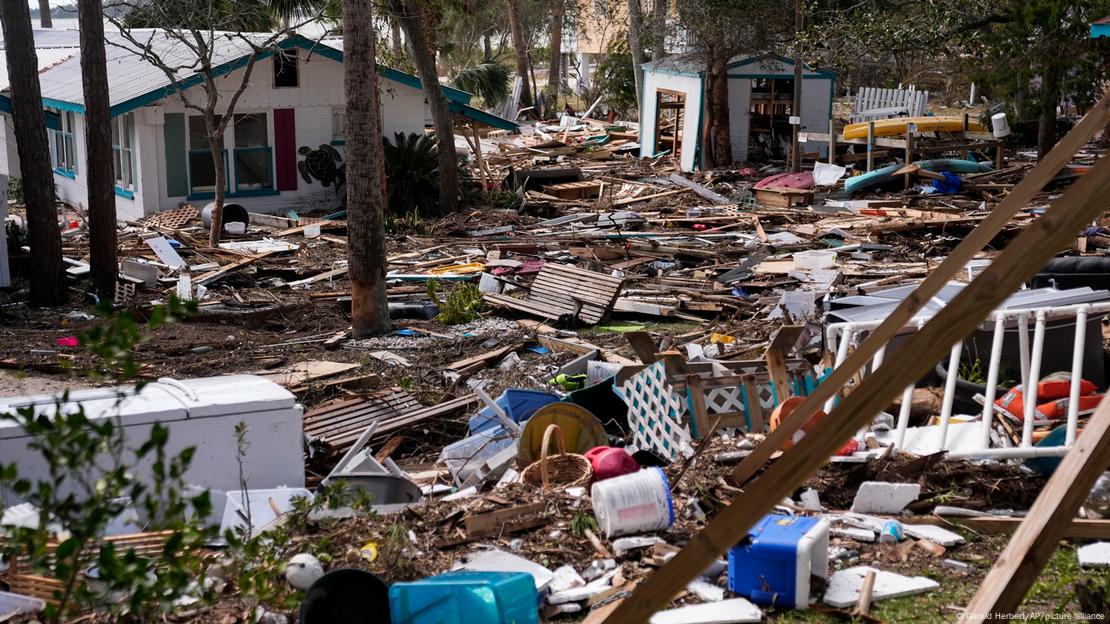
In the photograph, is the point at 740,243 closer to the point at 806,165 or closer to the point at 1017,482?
the point at 806,165

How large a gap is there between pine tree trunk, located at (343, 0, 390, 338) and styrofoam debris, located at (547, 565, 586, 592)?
758 centimetres

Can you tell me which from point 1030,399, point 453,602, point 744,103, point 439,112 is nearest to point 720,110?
point 744,103

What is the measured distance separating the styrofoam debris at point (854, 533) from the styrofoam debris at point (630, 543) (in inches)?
40.4

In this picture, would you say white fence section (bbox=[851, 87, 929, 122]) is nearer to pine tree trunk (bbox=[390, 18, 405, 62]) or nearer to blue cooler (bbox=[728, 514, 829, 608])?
pine tree trunk (bbox=[390, 18, 405, 62])

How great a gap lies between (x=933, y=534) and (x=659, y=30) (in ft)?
85.2

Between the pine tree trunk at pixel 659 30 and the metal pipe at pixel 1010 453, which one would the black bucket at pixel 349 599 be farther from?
the pine tree trunk at pixel 659 30

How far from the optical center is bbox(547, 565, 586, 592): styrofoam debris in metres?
5.91


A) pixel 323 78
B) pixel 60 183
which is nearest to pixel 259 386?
pixel 323 78

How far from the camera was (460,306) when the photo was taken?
14.2 metres

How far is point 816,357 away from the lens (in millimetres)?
10500

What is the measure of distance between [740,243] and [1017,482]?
12.5m

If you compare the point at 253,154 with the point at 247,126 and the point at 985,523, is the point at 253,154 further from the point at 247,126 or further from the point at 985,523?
the point at 985,523

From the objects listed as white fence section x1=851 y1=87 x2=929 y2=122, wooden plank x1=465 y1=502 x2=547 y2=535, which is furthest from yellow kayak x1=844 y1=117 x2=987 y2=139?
wooden plank x1=465 y1=502 x2=547 y2=535

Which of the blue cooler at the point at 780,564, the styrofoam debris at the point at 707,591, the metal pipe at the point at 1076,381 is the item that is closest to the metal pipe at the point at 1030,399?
the metal pipe at the point at 1076,381
